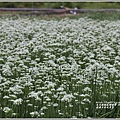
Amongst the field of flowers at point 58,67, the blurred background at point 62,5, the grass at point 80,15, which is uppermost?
the blurred background at point 62,5

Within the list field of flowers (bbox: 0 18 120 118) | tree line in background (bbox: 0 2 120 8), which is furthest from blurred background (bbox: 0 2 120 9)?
field of flowers (bbox: 0 18 120 118)

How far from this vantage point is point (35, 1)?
2.45 metres

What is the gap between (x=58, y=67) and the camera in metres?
2.38

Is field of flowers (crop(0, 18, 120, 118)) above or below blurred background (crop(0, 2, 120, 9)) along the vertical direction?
below

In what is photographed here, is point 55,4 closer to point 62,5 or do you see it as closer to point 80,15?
point 62,5

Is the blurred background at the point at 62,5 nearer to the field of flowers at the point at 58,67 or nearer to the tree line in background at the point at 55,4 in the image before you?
the tree line in background at the point at 55,4

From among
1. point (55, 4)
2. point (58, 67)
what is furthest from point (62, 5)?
point (58, 67)

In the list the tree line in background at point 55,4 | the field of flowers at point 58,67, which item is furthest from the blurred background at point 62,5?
the field of flowers at point 58,67

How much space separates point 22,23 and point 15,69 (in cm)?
61

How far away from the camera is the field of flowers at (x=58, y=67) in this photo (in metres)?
2.12

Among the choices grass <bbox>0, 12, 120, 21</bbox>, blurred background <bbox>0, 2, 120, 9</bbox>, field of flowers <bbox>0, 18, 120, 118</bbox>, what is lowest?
field of flowers <bbox>0, 18, 120, 118</bbox>

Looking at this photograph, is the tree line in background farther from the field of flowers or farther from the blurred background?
the field of flowers

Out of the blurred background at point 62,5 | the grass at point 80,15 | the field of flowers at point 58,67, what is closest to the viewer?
the field of flowers at point 58,67

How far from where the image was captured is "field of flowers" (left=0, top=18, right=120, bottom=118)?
212 cm
